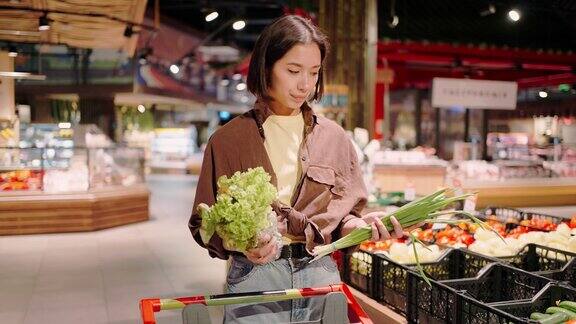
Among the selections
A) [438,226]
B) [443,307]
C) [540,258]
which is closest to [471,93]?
[438,226]

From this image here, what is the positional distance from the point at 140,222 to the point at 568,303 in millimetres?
7866

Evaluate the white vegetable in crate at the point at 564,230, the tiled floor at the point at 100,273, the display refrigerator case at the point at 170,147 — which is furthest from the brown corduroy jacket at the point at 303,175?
the display refrigerator case at the point at 170,147

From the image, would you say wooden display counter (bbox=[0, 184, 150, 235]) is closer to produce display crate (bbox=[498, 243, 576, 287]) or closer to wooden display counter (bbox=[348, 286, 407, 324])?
wooden display counter (bbox=[348, 286, 407, 324])

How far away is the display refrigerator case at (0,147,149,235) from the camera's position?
8031 mm

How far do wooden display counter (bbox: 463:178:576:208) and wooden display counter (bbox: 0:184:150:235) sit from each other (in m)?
6.10

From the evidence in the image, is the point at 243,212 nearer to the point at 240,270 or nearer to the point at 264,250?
the point at 264,250

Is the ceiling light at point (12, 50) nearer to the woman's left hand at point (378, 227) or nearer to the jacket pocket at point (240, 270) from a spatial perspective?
the jacket pocket at point (240, 270)

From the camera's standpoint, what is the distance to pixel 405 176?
9.30 m

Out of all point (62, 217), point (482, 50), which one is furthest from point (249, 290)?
point (482, 50)

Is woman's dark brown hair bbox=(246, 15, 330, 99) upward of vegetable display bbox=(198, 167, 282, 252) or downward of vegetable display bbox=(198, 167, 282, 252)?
upward

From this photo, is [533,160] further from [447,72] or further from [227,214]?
[227,214]

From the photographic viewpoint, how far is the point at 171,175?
67.6 feet

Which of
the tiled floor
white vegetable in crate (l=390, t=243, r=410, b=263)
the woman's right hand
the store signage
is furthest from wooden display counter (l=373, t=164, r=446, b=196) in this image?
the woman's right hand

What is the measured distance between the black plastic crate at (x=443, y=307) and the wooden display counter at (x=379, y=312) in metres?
0.12
